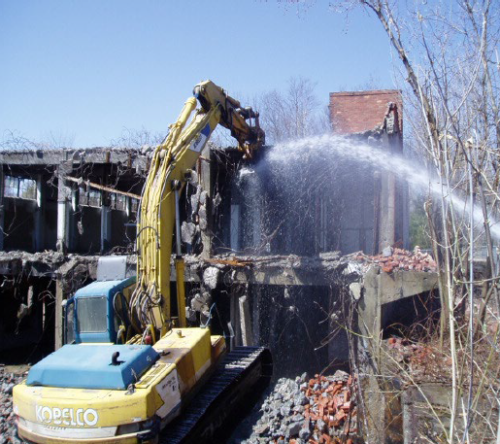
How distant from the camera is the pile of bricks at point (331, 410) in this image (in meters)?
8.06

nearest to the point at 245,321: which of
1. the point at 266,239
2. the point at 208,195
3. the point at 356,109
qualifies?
the point at 266,239

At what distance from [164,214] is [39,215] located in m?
10.5

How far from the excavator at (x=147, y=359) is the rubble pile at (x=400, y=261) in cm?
290

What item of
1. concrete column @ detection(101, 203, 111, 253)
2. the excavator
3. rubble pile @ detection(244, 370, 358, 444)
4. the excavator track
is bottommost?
rubble pile @ detection(244, 370, 358, 444)

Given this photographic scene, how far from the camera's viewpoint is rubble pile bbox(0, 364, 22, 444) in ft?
32.8

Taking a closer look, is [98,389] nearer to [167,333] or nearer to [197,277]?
[167,333]

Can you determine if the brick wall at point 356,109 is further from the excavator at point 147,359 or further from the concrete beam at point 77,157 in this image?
the excavator at point 147,359

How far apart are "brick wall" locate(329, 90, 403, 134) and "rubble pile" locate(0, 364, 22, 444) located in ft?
39.1

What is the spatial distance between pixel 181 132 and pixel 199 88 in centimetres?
94

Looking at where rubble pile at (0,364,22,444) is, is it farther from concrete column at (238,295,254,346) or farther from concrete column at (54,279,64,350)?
concrete column at (238,295,254,346)

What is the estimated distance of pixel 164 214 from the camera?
745 centimetres

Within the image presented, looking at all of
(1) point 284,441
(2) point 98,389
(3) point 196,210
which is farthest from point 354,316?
(2) point 98,389

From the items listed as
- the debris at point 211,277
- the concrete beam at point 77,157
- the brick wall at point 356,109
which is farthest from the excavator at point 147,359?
the brick wall at point 356,109

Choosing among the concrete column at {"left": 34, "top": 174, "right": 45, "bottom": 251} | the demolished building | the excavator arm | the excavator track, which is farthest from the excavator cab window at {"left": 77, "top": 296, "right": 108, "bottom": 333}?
the concrete column at {"left": 34, "top": 174, "right": 45, "bottom": 251}
